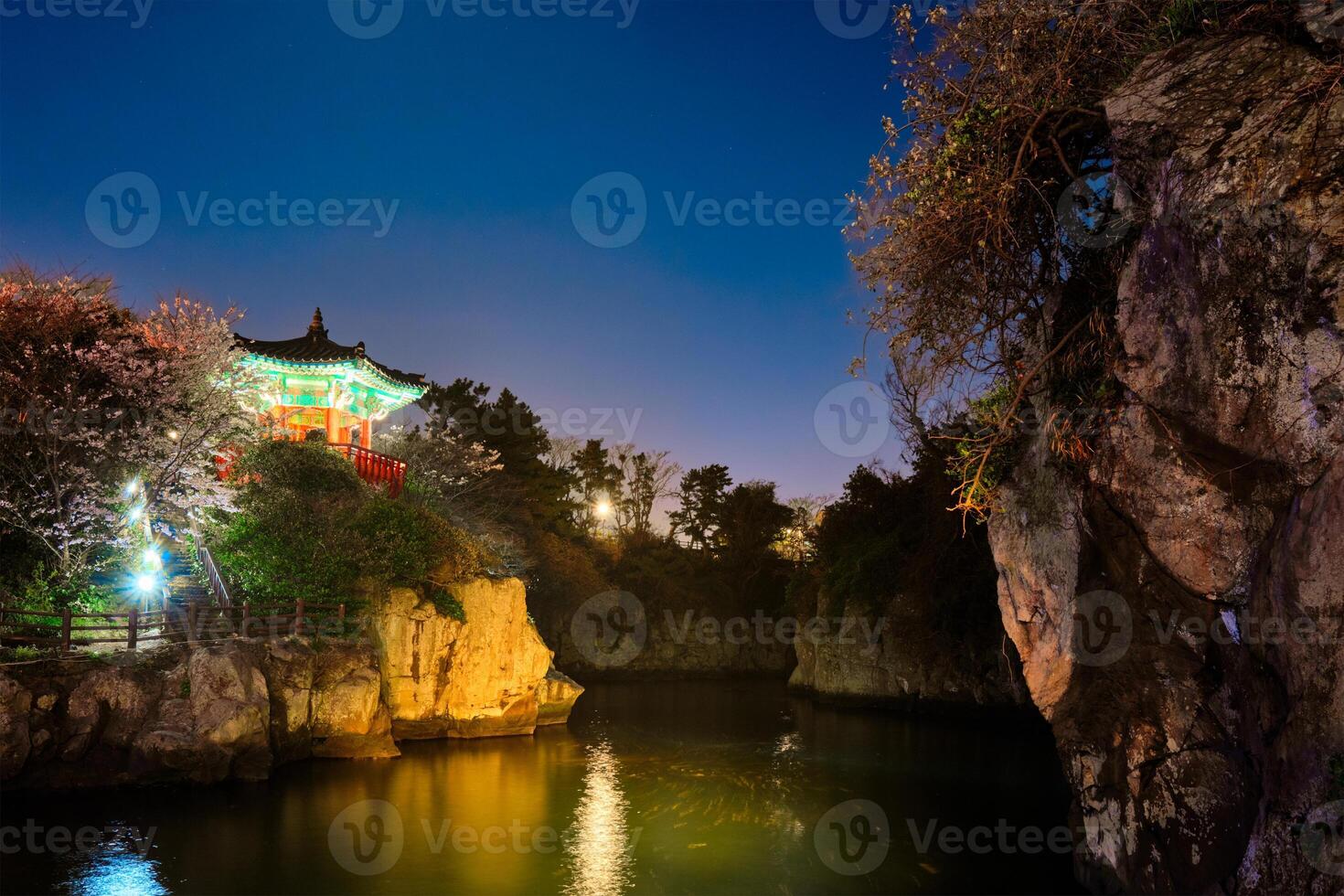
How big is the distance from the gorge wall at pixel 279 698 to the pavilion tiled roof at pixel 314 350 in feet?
32.6

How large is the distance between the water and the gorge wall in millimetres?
493

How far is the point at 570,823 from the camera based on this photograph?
13.7 metres

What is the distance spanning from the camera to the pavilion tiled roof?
26.4 meters

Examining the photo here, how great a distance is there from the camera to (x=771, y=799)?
15.5 metres

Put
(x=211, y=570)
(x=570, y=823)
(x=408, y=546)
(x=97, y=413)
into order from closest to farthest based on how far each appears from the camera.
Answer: (x=570, y=823), (x=97, y=413), (x=211, y=570), (x=408, y=546)

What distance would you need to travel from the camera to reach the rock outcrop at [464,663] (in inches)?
763

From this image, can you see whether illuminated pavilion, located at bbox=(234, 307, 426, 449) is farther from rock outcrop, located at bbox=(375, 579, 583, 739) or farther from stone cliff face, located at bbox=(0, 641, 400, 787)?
stone cliff face, located at bbox=(0, 641, 400, 787)

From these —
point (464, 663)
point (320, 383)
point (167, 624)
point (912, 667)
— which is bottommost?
point (912, 667)

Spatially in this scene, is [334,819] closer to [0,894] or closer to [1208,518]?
[0,894]

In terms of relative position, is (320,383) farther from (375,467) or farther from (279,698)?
(279,698)

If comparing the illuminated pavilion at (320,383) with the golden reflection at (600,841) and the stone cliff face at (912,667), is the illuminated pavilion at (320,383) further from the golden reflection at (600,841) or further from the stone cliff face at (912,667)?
the stone cliff face at (912,667)

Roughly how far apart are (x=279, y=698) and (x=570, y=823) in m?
6.75

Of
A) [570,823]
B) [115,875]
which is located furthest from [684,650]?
[115,875]

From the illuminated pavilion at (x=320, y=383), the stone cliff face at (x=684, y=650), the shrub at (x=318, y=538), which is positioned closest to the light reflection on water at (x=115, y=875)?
the shrub at (x=318, y=538)
